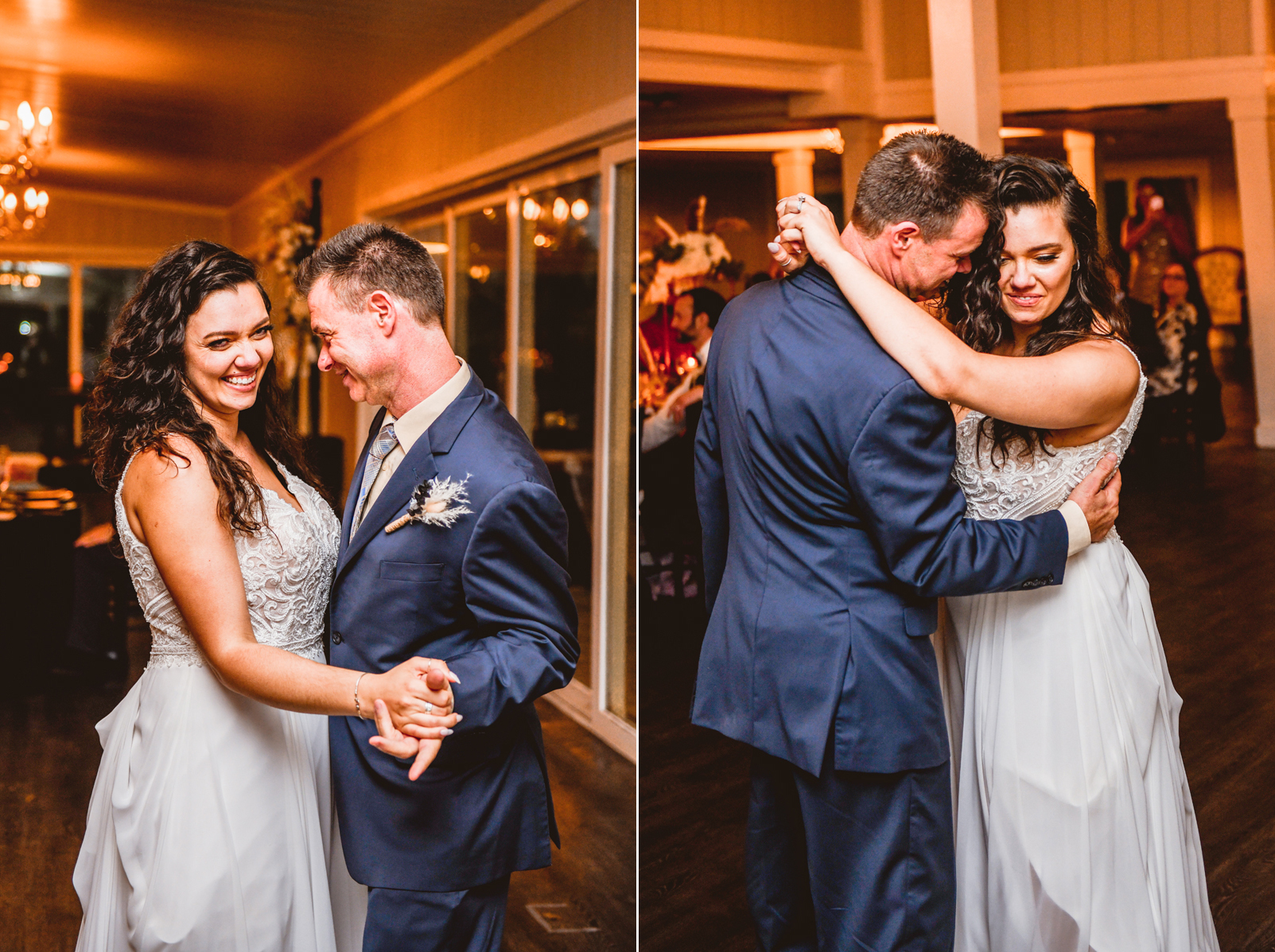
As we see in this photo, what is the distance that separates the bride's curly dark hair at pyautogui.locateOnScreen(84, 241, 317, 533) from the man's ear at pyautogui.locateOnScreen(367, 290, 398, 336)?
0.30 metres

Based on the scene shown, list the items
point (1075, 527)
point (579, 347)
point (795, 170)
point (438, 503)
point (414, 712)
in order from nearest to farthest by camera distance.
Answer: point (414, 712), point (438, 503), point (1075, 527), point (795, 170), point (579, 347)

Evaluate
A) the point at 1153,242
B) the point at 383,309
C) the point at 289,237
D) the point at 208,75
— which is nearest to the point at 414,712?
the point at 383,309

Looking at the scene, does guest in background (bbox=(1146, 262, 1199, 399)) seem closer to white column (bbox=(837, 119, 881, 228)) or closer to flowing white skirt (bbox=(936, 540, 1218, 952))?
white column (bbox=(837, 119, 881, 228))

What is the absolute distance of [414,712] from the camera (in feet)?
4.77

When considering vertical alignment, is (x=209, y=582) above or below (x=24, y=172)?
below

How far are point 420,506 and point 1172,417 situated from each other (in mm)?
2437

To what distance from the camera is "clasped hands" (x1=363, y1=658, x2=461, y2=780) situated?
1451 mm

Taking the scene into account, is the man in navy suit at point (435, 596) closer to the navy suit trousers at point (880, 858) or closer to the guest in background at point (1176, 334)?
the navy suit trousers at point (880, 858)

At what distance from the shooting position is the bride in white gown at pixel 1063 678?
1873 mm

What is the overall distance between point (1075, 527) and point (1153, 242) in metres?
1.72

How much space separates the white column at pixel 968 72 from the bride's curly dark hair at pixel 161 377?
242cm

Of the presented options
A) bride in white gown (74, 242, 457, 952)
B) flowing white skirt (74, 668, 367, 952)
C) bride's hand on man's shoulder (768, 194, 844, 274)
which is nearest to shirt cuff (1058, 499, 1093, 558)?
bride's hand on man's shoulder (768, 194, 844, 274)

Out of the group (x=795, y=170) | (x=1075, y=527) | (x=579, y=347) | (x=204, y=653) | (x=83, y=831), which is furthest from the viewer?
(x=579, y=347)

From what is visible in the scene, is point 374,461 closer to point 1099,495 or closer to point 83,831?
point 1099,495
